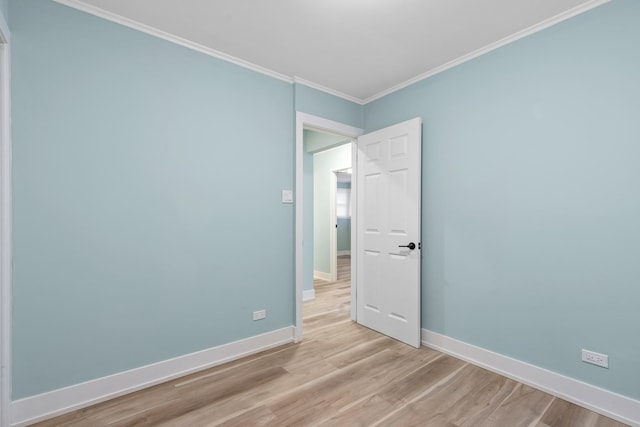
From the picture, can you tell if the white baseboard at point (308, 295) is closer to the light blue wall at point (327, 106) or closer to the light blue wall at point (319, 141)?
the light blue wall at point (319, 141)

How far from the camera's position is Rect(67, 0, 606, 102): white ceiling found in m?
1.93

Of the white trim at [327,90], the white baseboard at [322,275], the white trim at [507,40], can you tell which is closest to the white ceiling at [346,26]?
the white trim at [507,40]

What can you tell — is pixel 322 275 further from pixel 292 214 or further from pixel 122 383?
pixel 122 383

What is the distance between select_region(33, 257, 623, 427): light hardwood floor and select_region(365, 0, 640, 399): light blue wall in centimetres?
32

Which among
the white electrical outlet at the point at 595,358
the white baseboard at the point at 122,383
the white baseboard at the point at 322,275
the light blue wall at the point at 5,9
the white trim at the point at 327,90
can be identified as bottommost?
the white baseboard at the point at 322,275

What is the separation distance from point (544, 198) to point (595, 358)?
1108 millimetres

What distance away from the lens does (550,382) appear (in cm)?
206

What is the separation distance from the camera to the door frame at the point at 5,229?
165 centimetres

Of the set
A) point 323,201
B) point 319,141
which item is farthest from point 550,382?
point 323,201

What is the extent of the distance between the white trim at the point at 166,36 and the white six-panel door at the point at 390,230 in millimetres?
1278

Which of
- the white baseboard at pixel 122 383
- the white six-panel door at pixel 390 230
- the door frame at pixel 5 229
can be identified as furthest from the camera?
the white six-panel door at pixel 390 230

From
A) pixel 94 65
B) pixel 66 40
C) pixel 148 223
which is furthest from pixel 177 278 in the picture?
pixel 66 40

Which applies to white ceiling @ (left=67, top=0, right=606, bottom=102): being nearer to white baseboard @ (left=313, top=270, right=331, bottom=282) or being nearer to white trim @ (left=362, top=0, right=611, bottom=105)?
white trim @ (left=362, top=0, right=611, bottom=105)

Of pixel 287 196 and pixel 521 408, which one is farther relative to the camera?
pixel 287 196
